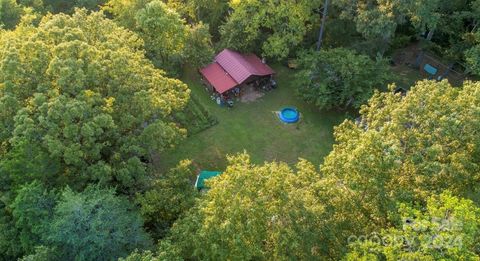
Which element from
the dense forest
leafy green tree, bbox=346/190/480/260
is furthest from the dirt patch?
leafy green tree, bbox=346/190/480/260

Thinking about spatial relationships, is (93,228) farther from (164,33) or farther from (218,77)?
(218,77)

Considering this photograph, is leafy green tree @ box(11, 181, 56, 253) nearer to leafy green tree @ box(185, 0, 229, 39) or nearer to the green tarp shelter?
the green tarp shelter

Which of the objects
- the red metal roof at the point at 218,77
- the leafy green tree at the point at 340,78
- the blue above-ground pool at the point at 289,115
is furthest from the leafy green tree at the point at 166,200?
the leafy green tree at the point at 340,78

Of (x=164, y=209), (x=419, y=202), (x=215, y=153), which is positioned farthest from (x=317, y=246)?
(x=215, y=153)

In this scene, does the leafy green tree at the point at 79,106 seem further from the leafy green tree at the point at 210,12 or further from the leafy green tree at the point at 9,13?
the leafy green tree at the point at 210,12

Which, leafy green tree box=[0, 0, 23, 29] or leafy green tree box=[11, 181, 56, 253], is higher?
leafy green tree box=[0, 0, 23, 29]

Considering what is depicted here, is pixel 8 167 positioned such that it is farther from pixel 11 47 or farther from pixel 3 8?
pixel 3 8
